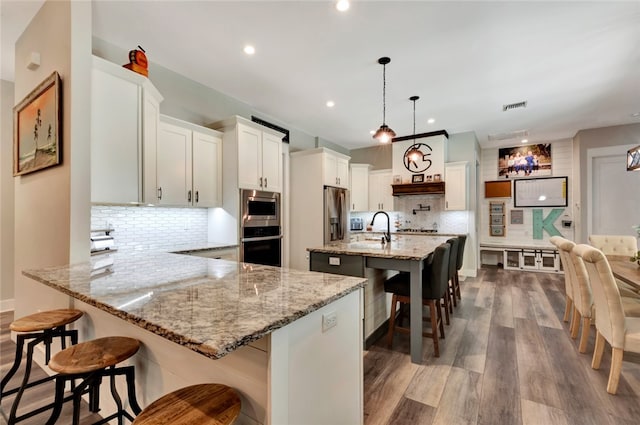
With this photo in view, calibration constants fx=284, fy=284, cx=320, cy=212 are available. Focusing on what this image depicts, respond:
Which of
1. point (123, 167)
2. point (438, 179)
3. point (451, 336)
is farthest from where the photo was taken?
point (438, 179)

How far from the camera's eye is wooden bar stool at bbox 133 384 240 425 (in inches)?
35.5

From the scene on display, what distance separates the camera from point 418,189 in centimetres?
621

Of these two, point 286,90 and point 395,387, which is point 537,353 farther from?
point 286,90

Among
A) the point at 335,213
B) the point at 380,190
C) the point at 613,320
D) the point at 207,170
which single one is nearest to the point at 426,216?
the point at 380,190

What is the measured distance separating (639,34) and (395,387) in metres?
4.02

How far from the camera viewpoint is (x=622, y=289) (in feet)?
10.0

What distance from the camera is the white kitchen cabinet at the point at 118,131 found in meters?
2.42

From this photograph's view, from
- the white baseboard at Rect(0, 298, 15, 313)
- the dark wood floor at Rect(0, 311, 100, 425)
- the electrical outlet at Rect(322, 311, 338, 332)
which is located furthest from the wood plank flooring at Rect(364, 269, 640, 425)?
the white baseboard at Rect(0, 298, 15, 313)

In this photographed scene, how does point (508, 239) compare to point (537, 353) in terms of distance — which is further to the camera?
point (508, 239)

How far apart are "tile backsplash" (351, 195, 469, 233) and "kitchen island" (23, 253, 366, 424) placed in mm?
5452

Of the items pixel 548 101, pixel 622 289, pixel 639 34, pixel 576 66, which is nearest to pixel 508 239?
pixel 548 101

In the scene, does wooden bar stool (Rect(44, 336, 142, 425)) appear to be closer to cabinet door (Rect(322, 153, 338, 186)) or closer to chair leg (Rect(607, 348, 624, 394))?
chair leg (Rect(607, 348, 624, 394))

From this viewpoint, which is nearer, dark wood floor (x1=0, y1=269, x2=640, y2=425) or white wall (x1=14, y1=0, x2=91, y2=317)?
dark wood floor (x1=0, y1=269, x2=640, y2=425)

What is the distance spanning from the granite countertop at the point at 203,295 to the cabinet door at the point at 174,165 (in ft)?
4.31
